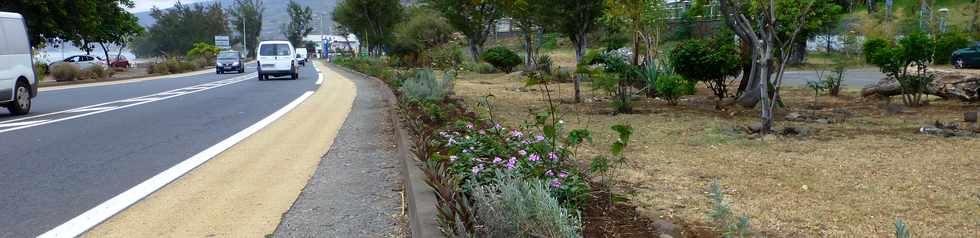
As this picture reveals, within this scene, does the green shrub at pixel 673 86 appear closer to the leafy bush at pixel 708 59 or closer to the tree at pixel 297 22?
the leafy bush at pixel 708 59

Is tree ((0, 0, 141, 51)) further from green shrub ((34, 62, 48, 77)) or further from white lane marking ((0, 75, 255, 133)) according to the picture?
white lane marking ((0, 75, 255, 133))

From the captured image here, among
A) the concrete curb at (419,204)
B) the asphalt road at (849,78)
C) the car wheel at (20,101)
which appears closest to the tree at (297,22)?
the asphalt road at (849,78)

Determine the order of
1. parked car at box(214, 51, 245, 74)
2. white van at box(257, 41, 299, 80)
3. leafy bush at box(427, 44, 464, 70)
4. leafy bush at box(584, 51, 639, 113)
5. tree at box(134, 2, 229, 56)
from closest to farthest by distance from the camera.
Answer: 1. leafy bush at box(584, 51, 639, 113)
2. white van at box(257, 41, 299, 80)
3. leafy bush at box(427, 44, 464, 70)
4. parked car at box(214, 51, 245, 74)
5. tree at box(134, 2, 229, 56)

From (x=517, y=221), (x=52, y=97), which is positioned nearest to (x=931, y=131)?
(x=517, y=221)

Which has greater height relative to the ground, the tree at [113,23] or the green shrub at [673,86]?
the tree at [113,23]

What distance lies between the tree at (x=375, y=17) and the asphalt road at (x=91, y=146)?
3540cm

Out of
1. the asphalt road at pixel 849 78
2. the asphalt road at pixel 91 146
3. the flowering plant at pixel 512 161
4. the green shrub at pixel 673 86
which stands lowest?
the asphalt road at pixel 849 78

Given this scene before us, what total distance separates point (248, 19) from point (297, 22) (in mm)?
7510

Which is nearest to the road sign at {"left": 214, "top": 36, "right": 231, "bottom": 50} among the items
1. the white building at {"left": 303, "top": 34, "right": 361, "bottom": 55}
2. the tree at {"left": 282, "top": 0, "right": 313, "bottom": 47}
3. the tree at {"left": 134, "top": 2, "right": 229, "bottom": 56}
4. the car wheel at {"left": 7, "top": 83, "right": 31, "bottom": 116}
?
the white building at {"left": 303, "top": 34, "right": 361, "bottom": 55}

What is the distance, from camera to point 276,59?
2798 cm

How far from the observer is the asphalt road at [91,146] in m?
5.42

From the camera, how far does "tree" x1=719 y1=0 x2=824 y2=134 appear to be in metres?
8.36

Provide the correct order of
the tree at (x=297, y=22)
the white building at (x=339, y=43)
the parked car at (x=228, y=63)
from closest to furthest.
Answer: the parked car at (x=228, y=63) → the white building at (x=339, y=43) → the tree at (x=297, y=22)

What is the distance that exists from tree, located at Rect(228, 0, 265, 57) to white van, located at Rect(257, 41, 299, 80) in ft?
314
